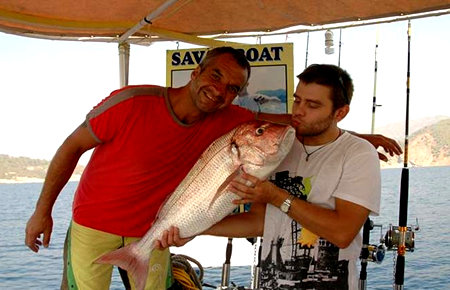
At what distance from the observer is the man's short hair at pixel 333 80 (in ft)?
7.98

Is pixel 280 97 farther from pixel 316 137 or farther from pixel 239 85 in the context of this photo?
pixel 316 137

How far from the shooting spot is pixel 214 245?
5.58 metres

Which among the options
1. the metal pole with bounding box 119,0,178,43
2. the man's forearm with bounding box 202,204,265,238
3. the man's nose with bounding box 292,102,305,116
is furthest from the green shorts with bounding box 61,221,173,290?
the metal pole with bounding box 119,0,178,43

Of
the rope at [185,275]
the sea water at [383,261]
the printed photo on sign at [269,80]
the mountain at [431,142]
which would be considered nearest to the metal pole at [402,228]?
the sea water at [383,261]

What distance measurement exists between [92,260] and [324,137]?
140 cm

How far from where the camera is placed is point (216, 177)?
248 cm

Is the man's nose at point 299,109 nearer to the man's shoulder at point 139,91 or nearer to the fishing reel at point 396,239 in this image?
the man's shoulder at point 139,91

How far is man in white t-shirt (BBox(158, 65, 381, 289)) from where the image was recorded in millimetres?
2322

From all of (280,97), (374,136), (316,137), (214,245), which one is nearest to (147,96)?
(316,137)

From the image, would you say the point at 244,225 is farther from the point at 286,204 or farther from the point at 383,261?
the point at 383,261

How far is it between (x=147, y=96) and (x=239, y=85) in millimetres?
452

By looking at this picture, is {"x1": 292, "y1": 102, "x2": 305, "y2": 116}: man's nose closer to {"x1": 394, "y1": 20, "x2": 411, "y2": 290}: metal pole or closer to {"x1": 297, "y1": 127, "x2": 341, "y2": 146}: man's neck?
{"x1": 297, "y1": 127, "x2": 341, "y2": 146}: man's neck

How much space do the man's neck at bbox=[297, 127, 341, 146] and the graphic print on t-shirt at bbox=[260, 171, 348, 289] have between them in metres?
0.16

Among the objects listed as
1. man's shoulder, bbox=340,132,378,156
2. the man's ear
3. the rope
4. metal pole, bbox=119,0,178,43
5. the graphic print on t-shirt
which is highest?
metal pole, bbox=119,0,178,43
